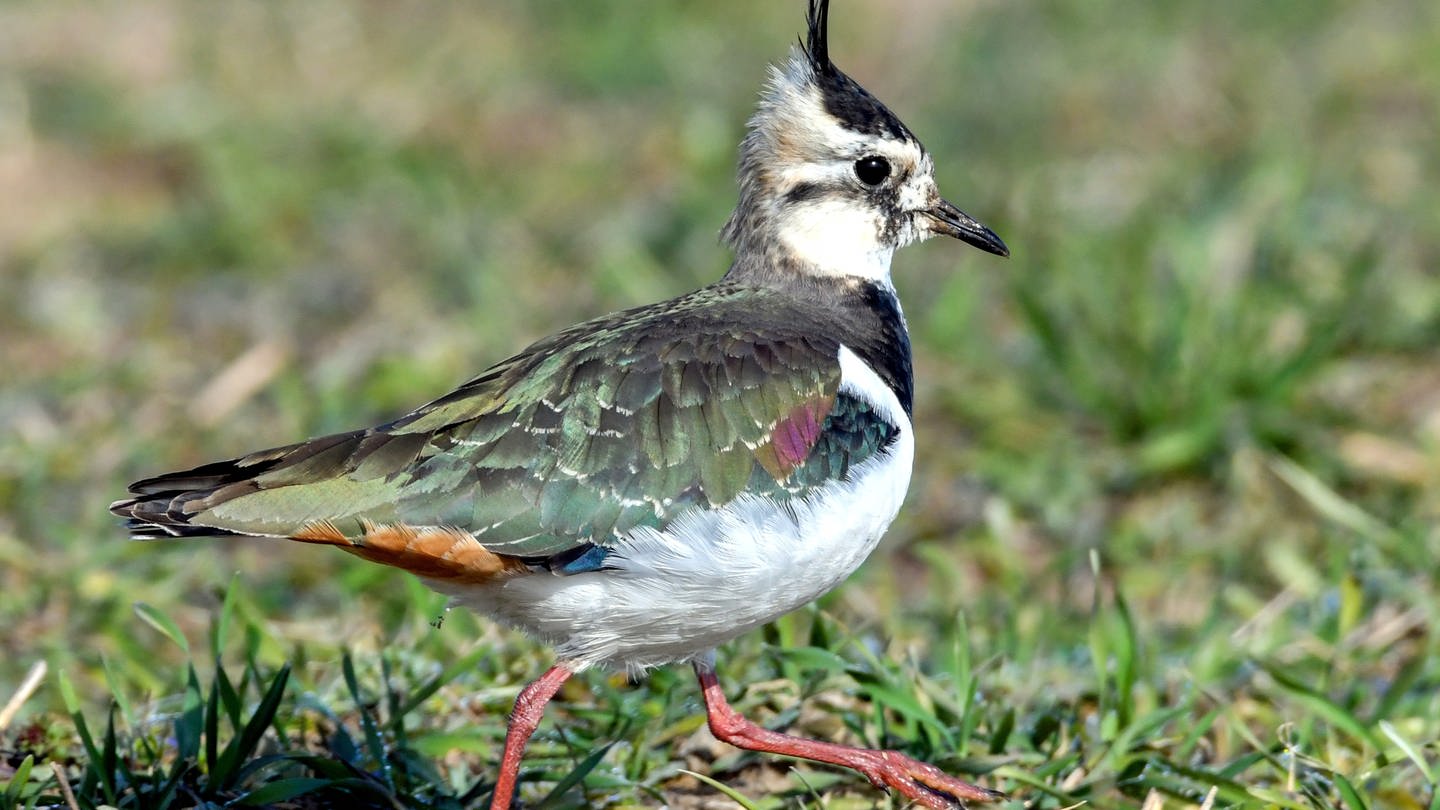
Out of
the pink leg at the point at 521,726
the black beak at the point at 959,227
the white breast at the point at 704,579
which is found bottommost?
the pink leg at the point at 521,726

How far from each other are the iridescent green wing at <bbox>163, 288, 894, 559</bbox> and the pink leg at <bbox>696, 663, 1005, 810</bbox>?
2.06 feet

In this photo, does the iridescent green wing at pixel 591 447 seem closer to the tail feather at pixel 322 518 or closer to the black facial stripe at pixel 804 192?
the tail feather at pixel 322 518

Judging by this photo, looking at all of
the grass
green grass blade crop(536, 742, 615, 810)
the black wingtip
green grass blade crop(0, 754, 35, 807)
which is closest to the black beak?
the black wingtip

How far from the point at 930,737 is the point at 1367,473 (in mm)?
2829

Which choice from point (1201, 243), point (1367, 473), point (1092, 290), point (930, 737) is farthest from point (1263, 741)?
point (1201, 243)

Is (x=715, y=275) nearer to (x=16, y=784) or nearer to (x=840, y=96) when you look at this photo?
(x=840, y=96)

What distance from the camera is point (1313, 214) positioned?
8.20m

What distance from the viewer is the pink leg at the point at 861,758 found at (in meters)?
4.25

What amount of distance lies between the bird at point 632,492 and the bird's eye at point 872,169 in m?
0.52

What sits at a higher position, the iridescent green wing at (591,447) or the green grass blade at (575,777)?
the iridescent green wing at (591,447)

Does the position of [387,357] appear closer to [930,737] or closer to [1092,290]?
[1092,290]

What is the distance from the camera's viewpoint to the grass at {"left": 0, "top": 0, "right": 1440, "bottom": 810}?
4551 mm

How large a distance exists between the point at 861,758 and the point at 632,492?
0.91 m

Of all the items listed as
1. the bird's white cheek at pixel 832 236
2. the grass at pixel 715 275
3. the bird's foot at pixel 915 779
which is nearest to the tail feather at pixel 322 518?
the grass at pixel 715 275
